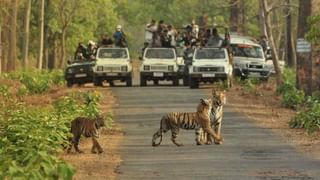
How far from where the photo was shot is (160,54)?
40.4 metres

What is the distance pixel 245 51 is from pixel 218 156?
26097 millimetres

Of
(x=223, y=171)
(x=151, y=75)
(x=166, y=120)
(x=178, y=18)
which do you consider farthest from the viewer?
(x=178, y=18)

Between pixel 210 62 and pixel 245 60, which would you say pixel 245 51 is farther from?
pixel 210 62

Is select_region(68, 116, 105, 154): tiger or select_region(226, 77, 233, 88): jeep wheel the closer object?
select_region(68, 116, 105, 154): tiger

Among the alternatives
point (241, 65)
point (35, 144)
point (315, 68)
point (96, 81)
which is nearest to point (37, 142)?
point (35, 144)

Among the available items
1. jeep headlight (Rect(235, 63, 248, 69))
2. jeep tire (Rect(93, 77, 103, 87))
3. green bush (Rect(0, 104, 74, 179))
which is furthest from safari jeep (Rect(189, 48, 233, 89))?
green bush (Rect(0, 104, 74, 179))

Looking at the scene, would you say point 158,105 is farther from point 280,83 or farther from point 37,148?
point 37,148

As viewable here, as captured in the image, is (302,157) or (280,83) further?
(280,83)

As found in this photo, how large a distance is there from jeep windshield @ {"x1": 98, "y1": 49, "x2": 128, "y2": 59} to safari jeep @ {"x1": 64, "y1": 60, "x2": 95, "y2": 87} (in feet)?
1.81

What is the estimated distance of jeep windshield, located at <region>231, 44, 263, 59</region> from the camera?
41344mm

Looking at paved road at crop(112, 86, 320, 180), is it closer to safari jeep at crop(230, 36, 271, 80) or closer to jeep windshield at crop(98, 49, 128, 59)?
jeep windshield at crop(98, 49, 128, 59)

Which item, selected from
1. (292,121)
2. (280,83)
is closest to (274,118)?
(292,121)

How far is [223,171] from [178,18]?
2739 inches

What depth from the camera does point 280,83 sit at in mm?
34094
